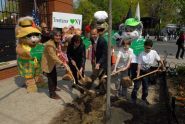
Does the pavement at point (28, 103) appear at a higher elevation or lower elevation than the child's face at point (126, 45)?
lower

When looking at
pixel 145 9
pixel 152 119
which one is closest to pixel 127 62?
pixel 152 119

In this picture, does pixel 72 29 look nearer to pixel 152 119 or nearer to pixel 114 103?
pixel 114 103

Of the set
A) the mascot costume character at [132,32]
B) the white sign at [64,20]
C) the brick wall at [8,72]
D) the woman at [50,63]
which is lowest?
the brick wall at [8,72]

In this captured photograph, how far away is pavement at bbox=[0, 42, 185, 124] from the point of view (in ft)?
20.8

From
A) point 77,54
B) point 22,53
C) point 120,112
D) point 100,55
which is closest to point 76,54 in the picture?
point 77,54

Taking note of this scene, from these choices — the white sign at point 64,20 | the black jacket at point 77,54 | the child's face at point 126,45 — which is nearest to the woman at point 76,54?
the black jacket at point 77,54

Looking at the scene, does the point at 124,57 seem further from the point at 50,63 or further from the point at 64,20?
the point at 64,20

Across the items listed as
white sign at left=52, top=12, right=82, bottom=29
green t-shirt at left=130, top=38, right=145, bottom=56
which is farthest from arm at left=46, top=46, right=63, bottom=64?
white sign at left=52, top=12, right=82, bottom=29

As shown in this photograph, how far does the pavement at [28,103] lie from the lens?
6.35 m

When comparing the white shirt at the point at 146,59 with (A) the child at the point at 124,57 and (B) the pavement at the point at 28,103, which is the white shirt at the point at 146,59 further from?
(B) the pavement at the point at 28,103

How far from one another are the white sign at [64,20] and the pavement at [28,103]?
2.78 metres

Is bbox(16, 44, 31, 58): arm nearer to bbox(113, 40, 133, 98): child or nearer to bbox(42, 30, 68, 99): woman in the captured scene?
bbox(42, 30, 68, 99): woman

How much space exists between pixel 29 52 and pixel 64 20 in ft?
11.2

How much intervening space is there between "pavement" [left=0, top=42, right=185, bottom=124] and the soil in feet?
0.92
